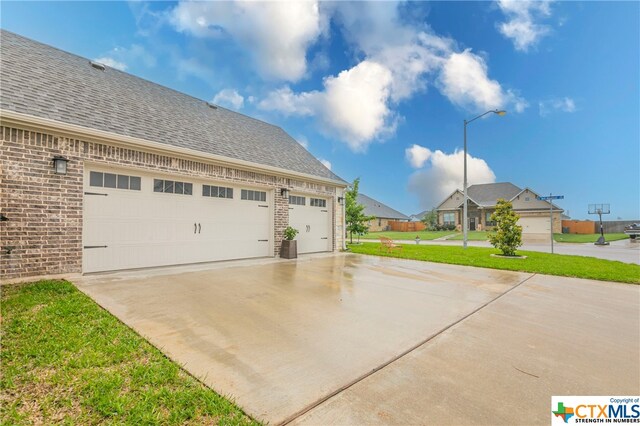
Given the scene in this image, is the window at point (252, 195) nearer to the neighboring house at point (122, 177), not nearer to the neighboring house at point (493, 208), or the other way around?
the neighboring house at point (122, 177)

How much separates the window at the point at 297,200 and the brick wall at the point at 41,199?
5.41 meters

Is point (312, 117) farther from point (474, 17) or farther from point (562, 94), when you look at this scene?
point (562, 94)

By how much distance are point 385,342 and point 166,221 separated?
6.57 m

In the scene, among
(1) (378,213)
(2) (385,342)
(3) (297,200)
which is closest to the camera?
(2) (385,342)

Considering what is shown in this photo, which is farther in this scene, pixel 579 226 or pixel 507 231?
pixel 579 226

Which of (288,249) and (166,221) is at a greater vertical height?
(166,221)

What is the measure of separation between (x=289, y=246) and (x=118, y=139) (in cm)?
558

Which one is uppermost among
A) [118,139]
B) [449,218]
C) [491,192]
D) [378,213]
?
[491,192]

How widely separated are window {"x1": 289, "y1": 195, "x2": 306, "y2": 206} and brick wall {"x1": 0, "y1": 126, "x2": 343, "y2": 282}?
17.7ft

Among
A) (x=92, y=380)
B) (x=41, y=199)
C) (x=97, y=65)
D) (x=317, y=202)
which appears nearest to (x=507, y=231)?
(x=317, y=202)

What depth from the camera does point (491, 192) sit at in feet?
123

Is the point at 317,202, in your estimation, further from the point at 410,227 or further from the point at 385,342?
the point at 410,227

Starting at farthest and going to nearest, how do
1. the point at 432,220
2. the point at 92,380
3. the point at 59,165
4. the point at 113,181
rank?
the point at 432,220, the point at 113,181, the point at 59,165, the point at 92,380

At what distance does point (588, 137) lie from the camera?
926 inches
